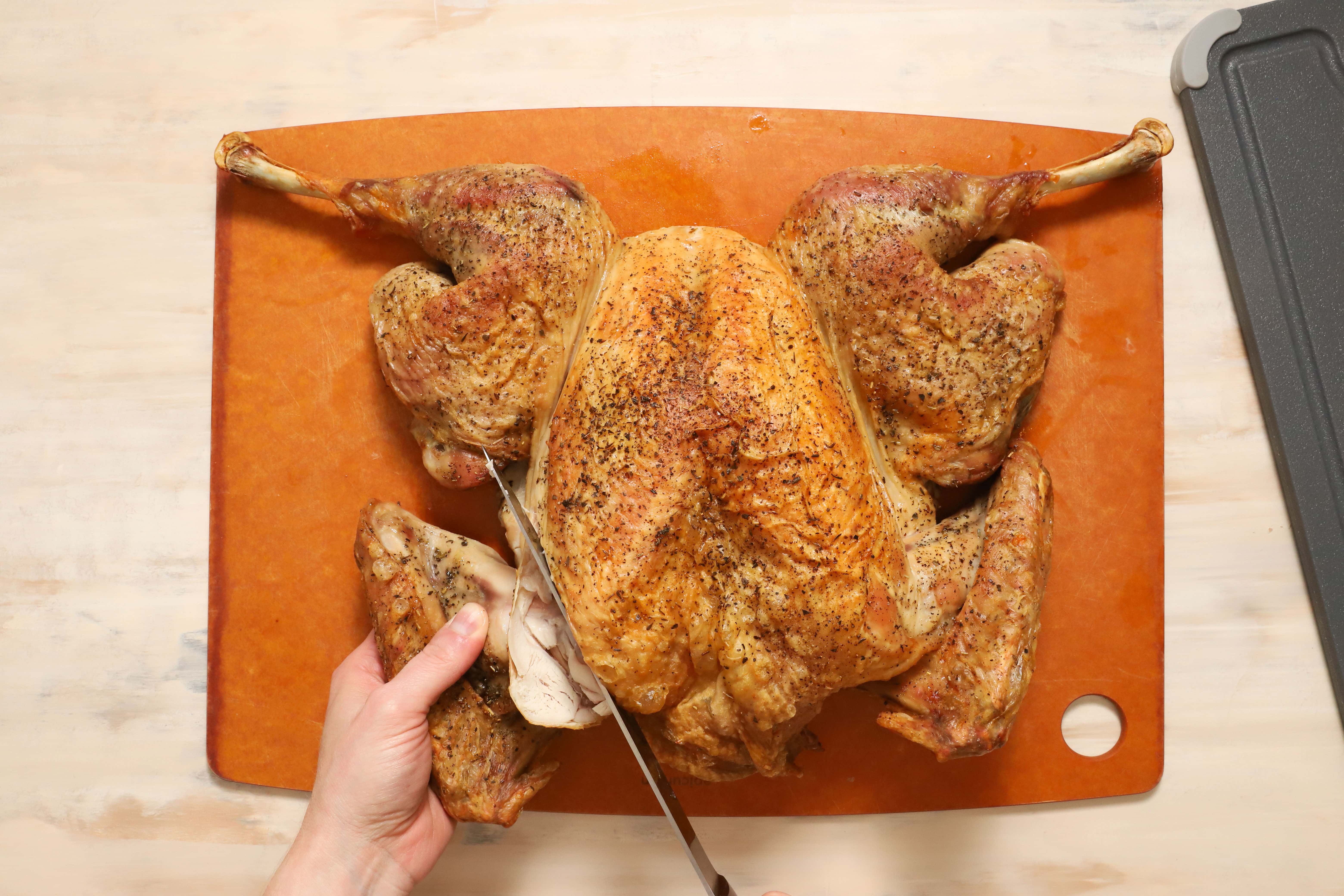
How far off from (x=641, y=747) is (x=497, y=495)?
814 millimetres

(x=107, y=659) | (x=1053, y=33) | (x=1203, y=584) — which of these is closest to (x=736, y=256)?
(x=1053, y=33)

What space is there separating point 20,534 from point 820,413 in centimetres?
242

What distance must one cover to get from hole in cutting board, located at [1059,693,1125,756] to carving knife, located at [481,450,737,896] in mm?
1145

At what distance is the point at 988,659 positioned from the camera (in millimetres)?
1926

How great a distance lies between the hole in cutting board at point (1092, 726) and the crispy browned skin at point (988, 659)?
587 millimetres

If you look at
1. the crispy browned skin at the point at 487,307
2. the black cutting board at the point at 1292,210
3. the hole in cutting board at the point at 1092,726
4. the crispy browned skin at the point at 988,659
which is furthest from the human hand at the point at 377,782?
the black cutting board at the point at 1292,210

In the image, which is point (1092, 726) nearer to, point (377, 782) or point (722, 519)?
point (722, 519)

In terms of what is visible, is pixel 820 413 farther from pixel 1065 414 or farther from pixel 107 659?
pixel 107 659

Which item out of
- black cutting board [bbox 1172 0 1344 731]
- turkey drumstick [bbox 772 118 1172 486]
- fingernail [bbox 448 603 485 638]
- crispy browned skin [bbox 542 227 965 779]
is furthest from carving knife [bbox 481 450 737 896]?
black cutting board [bbox 1172 0 1344 731]

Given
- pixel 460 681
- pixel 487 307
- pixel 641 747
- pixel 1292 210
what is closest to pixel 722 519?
pixel 641 747

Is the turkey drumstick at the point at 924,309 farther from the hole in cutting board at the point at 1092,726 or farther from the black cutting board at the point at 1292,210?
the hole in cutting board at the point at 1092,726

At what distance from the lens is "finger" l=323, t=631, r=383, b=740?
2205 millimetres

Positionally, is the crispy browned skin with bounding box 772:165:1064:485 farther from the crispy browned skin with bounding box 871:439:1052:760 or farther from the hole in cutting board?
the hole in cutting board

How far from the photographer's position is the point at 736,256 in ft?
6.40
